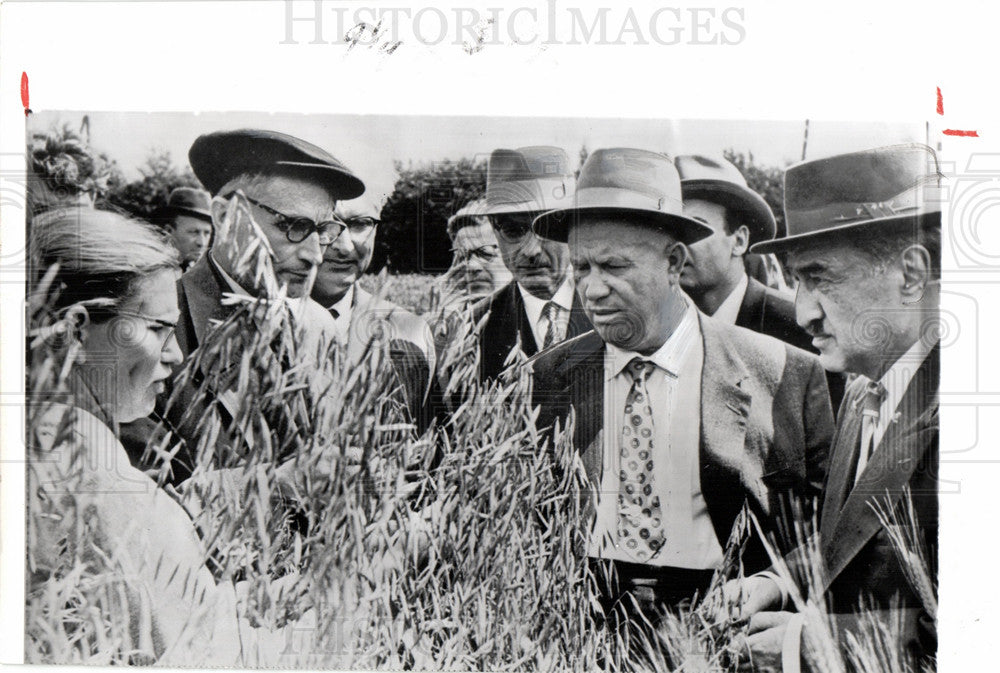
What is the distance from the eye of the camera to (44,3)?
12.4ft

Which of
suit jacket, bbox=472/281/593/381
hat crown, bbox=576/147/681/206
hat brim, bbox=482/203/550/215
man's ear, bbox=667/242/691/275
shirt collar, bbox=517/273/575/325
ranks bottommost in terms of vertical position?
suit jacket, bbox=472/281/593/381

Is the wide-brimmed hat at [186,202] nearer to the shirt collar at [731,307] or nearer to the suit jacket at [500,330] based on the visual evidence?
the suit jacket at [500,330]

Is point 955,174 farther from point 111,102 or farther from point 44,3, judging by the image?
point 44,3

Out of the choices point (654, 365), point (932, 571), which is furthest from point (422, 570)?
point (932, 571)

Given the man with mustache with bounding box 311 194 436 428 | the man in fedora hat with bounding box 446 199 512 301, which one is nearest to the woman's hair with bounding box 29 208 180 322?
the man with mustache with bounding box 311 194 436 428

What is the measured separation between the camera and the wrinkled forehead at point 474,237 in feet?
12.5

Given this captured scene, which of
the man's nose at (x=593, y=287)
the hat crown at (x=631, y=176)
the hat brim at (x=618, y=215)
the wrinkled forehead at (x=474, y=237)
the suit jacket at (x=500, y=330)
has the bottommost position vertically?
the suit jacket at (x=500, y=330)

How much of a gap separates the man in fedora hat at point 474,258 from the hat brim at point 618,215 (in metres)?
0.19

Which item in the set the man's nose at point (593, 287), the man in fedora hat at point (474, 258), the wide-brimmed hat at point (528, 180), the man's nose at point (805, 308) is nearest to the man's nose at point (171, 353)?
the man in fedora hat at point (474, 258)

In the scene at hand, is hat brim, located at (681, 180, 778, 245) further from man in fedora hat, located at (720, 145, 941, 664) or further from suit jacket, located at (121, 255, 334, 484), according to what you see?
suit jacket, located at (121, 255, 334, 484)

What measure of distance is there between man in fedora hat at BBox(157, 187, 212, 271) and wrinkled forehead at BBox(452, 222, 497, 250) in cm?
96

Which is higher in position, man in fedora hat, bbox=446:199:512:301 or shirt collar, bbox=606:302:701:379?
man in fedora hat, bbox=446:199:512:301

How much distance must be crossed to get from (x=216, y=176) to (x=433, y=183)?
0.84 metres

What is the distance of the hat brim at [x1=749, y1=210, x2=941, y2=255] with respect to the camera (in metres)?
3.78
